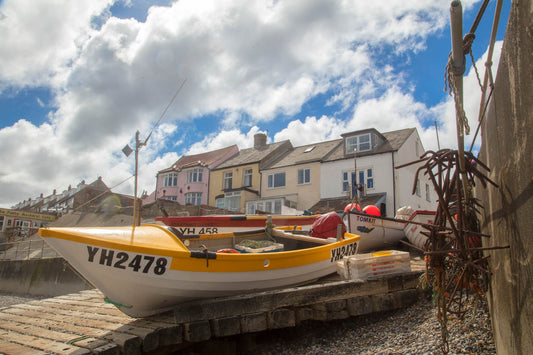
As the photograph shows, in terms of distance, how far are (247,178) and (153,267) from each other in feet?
92.6

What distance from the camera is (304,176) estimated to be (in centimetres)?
2930

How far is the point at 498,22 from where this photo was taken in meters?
3.16

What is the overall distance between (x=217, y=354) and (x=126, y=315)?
5.55ft

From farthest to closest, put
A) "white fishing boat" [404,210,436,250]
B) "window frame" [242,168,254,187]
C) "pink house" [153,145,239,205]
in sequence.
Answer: "pink house" [153,145,239,205]
"window frame" [242,168,254,187]
"white fishing boat" [404,210,436,250]

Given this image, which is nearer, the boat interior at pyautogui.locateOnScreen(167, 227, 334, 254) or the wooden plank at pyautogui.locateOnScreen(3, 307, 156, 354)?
the wooden plank at pyautogui.locateOnScreen(3, 307, 156, 354)

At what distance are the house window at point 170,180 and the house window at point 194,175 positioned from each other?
265 cm

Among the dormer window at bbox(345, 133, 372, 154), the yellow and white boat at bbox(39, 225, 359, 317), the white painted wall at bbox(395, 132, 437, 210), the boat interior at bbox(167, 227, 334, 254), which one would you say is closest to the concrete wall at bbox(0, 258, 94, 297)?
the boat interior at bbox(167, 227, 334, 254)

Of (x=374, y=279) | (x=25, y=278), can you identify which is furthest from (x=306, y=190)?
(x=374, y=279)

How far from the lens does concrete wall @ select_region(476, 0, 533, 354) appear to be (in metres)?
2.31

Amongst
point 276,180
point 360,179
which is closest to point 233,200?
point 276,180

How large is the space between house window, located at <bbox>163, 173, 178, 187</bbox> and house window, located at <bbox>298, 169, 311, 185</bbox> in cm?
1669

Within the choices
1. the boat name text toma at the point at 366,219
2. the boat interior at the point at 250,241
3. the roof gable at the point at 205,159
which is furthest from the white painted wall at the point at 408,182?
the roof gable at the point at 205,159

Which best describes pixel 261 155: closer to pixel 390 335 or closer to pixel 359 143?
pixel 359 143

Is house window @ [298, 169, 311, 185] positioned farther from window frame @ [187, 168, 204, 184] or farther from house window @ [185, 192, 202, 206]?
window frame @ [187, 168, 204, 184]
